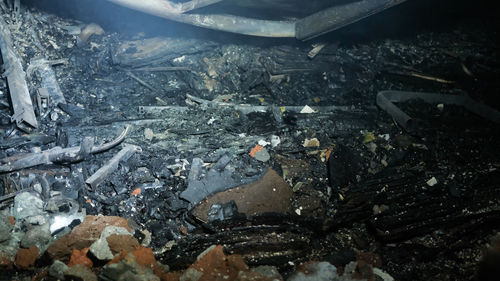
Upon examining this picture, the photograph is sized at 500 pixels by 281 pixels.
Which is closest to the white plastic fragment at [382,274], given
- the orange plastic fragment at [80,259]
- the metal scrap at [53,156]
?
the orange plastic fragment at [80,259]

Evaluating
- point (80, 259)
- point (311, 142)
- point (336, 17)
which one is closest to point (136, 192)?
point (80, 259)

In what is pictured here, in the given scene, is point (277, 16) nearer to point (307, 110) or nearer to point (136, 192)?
point (307, 110)

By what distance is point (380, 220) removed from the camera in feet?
11.5

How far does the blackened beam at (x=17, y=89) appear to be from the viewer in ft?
14.3

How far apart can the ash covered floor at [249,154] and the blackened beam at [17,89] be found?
149mm

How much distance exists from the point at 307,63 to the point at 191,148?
3525 millimetres

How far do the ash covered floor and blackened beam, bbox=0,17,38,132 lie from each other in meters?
0.15

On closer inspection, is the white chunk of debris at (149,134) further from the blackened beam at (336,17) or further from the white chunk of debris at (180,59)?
the blackened beam at (336,17)

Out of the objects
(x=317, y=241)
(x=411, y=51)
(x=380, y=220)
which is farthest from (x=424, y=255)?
(x=411, y=51)

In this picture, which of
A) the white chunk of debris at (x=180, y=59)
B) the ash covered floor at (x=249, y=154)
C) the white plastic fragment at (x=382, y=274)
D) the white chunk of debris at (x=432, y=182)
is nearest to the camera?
the white plastic fragment at (x=382, y=274)

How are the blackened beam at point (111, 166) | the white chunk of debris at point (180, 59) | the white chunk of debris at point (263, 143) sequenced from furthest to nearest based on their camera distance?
the white chunk of debris at point (180, 59) → the white chunk of debris at point (263, 143) → the blackened beam at point (111, 166)

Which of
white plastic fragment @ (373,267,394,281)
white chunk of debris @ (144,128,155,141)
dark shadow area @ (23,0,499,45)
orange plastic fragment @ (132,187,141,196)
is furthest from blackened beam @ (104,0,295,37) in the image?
white plastic fragment @ (373,267,394,281)

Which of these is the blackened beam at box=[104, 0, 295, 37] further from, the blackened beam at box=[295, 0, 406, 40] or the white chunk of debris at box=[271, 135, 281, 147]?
the white chunk of debris at box=[271, 135, 281, 147]

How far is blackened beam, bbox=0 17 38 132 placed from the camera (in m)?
4.37
